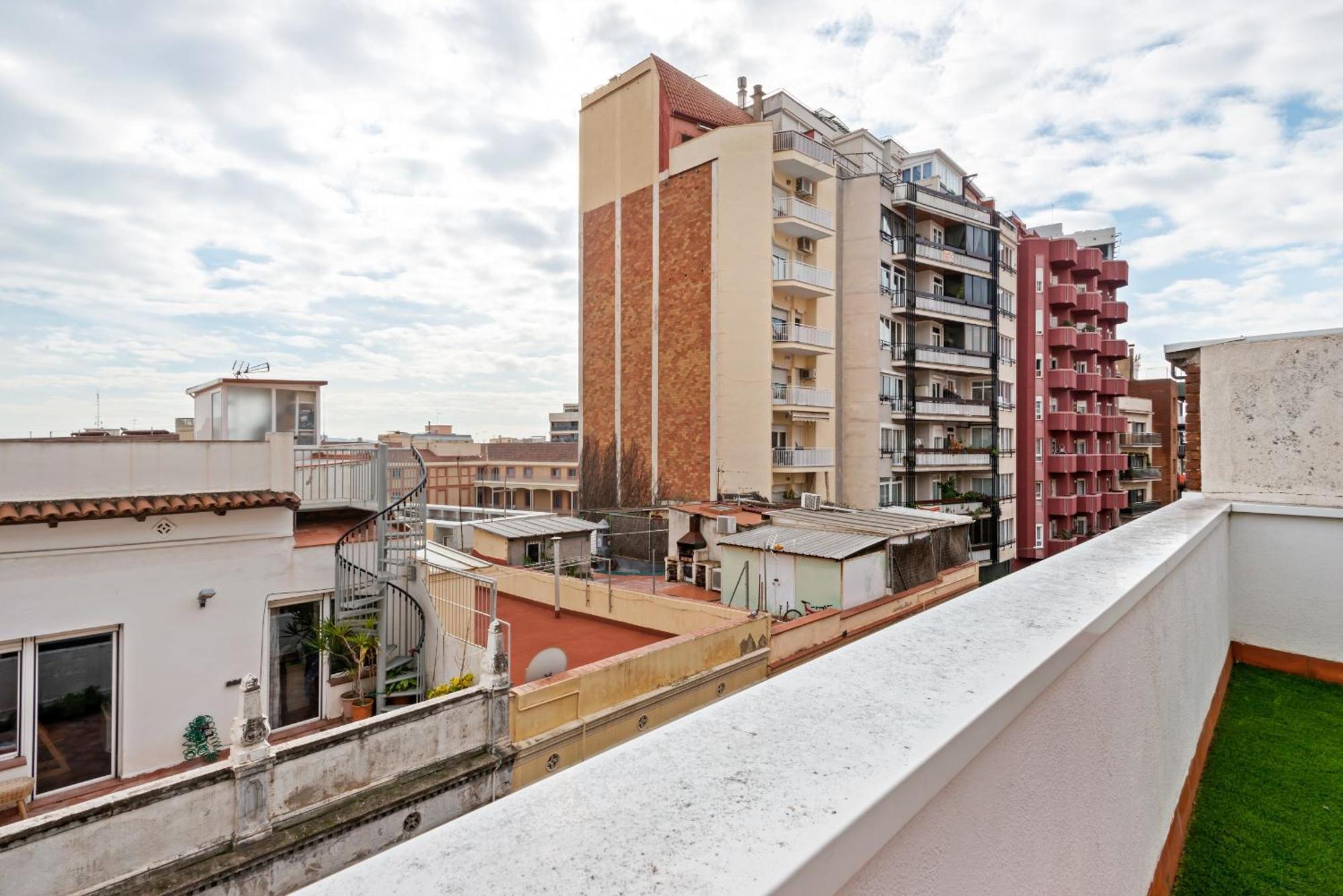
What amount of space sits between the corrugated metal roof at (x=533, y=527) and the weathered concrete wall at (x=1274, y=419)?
13.5 meters

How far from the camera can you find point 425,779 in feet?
21.7

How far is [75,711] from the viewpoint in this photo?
6.96m

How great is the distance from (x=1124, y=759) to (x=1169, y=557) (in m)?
1.03

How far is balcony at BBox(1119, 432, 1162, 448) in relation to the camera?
142 feet

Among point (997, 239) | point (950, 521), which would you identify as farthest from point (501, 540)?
point (997, 239)

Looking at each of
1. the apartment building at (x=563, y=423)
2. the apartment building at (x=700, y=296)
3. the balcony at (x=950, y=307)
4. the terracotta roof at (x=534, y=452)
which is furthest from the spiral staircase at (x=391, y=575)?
the apartment building at (x=563, y=423)

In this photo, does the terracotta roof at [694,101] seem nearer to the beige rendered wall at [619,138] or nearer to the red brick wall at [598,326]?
the beige rendered wall at [619,138]

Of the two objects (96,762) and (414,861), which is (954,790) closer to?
(414,861)

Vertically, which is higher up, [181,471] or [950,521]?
[181,471]

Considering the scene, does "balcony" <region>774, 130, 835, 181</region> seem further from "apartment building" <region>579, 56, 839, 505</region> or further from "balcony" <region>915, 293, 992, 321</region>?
"balcony" <region>915, 293, 992, 321</region>

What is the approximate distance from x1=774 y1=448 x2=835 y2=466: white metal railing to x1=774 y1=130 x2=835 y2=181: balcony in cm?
1073

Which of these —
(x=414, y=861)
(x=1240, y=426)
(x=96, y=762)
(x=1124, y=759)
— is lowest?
(x=96, y=762)

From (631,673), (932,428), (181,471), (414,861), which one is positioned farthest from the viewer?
(932,428)

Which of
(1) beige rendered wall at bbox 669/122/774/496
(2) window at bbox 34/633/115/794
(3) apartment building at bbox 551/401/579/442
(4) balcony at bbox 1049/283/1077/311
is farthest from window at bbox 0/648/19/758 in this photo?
(3) apartment building at bbox 551/401/579/442
